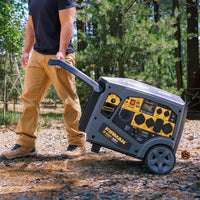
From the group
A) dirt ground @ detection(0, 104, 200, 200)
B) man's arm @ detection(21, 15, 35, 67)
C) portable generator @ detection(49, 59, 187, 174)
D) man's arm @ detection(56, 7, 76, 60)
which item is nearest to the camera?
dirt ground @ detection(0, 104, 200, 200)

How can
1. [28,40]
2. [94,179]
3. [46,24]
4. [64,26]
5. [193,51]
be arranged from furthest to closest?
[193,51], [28,40], [46,24], [64,26], [94,179]

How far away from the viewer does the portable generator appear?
8.34 ft

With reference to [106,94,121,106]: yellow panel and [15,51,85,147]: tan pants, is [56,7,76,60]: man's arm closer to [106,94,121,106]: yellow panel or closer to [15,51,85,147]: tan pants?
[15,51,85,147]: tan pants

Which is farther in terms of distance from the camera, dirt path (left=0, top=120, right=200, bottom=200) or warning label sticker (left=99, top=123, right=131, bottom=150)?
warning label sticker (left=99, top=123, right=131, bottom=150)

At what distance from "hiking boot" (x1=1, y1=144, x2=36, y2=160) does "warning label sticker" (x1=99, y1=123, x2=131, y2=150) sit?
1.15 meters

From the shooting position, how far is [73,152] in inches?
127

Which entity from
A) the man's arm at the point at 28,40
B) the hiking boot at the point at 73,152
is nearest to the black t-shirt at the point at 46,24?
the man's arm at the point at 28,40

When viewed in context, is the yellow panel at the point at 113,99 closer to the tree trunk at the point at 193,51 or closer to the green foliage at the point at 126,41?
the green foliage at the point at 126,41

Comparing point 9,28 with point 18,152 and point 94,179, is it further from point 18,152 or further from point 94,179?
point 94,179

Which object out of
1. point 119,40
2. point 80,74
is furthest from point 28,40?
point 119,40

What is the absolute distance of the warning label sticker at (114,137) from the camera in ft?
8.39

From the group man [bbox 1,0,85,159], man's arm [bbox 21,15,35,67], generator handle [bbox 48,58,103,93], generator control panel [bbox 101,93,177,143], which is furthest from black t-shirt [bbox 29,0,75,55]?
generator control panel [bbox 101,93,177,143]

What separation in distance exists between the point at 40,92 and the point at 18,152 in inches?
29.1

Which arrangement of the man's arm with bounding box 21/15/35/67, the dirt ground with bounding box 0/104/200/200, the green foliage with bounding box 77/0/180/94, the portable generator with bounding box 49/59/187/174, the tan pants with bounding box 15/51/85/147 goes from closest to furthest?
1. the dirt ground with bounding box 0/104/200/200
2. the portable generator with bounding box 49/59/187/174
3. the tan pants with bounding box 15/51/85/147
4. the man's arm with bounding box 21/15/35/67
5. the green foliage with bounding box 77/0/180/94
